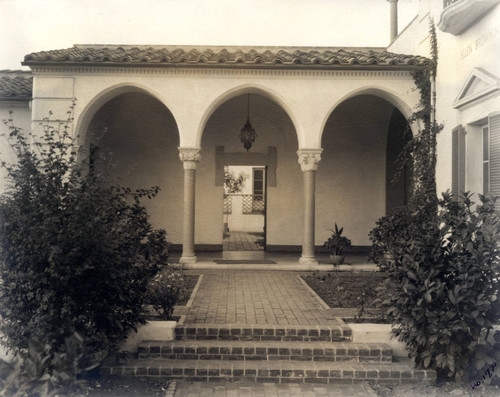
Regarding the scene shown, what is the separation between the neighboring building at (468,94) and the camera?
260 inches

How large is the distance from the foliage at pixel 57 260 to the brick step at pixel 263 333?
1.11 metres

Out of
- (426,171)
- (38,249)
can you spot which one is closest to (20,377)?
(38,249)

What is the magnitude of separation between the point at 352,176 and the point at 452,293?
8.97m

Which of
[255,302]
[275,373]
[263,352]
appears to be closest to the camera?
[275,373]

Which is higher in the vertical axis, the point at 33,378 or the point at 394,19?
the point at 394,19

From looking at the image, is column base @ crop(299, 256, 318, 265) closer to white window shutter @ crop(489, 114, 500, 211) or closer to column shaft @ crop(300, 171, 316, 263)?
column shaft @ crop(300, 171, 316, 263)

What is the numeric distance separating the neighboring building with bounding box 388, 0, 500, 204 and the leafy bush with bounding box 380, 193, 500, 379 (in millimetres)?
2564

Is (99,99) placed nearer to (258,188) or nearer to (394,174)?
(394,174)

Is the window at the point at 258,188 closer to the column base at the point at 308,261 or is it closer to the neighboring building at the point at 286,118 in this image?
the neighboring building at the point at 286,118

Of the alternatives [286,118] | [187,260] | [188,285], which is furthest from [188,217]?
[286,118]

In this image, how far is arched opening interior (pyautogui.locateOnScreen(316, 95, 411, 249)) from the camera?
13.1 metres

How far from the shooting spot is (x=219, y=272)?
9.59m

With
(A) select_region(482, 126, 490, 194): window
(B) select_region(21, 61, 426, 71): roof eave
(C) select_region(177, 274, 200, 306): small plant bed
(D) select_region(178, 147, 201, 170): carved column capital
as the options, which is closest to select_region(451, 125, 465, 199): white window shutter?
(A) select_region(482, 126, 490, 194): window

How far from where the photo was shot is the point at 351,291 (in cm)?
A: 771
